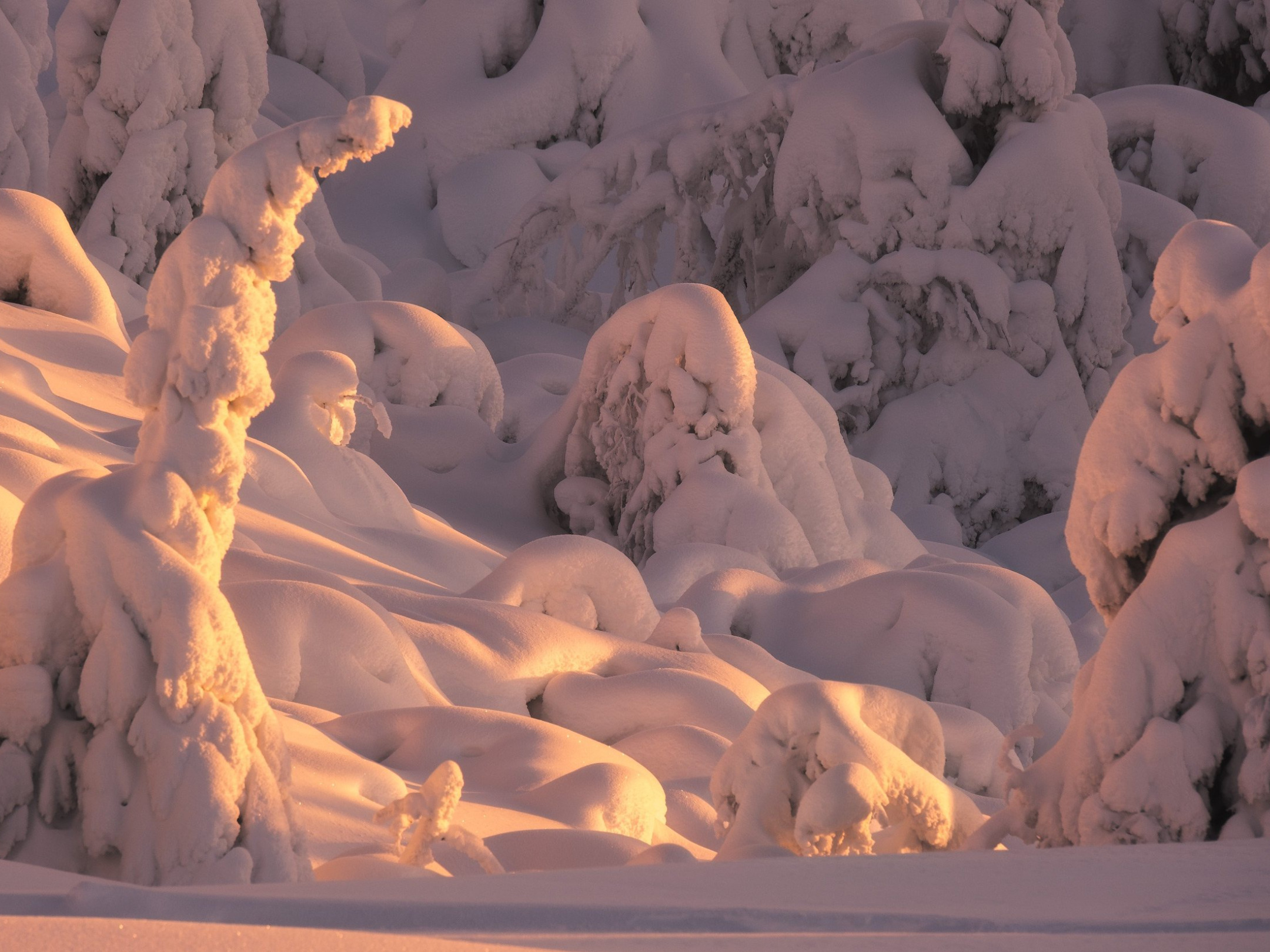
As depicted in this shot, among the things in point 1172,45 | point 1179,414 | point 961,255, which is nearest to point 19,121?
point 961,255

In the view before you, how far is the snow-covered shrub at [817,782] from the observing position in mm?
4711

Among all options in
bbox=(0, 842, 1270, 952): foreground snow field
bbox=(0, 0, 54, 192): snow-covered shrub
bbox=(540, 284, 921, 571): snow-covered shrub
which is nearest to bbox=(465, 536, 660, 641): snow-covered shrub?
bbox=(540, 284, 921, 571): snow-covered shrub

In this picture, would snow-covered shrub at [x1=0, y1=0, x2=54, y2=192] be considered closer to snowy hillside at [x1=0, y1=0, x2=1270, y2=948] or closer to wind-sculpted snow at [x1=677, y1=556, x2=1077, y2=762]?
snowy hillside at [x1=0, y1=0, x2=1270, y2=948]

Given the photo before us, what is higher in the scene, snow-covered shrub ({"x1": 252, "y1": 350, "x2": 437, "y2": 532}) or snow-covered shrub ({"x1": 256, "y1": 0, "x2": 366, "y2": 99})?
snow-covered shrub ({"x1": 256, "y1": 0, "x2": 366, "y2": 99})

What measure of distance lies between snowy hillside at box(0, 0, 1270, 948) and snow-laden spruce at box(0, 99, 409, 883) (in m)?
0.01

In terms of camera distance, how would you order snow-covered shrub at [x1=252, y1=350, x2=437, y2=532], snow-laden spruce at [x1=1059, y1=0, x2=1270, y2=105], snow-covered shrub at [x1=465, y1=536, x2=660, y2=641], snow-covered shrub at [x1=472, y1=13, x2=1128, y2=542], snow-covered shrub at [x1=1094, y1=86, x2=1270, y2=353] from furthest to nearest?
snow-laden spruce at [x1=1059, y1=0, x2=1270, y2=105] < snow-covered shrub at [x1=1094, y1=86, x2=1270, y2=353] < snow-covered shrub at [x1=472, y1=13, x2=1128, y2=542] < snow-covered shrub at [x1=252, y1=350, x2=437, y2=532] < snow-covered shrub at [x1=465, y1=536, x2=660, y2=641]

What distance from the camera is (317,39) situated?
79.0 ft

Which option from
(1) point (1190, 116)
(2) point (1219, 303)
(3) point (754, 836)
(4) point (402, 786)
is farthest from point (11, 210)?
(1) point (1190, 116)

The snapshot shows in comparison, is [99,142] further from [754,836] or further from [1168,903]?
[1168,903]

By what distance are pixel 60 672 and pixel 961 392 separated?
12.0 m

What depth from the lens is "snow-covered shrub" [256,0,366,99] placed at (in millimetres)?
23906

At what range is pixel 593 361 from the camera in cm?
1145

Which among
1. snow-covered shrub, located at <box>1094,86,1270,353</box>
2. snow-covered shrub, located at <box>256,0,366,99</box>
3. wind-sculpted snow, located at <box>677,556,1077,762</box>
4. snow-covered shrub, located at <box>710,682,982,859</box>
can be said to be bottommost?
wind-sculpted snow, located at <box>677,556,1077,762</box>

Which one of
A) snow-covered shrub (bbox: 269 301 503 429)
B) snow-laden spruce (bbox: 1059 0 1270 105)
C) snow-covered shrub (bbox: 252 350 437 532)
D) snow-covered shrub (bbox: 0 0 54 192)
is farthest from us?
snow-laden spruce (bbox: 1059 0 1270 105)
